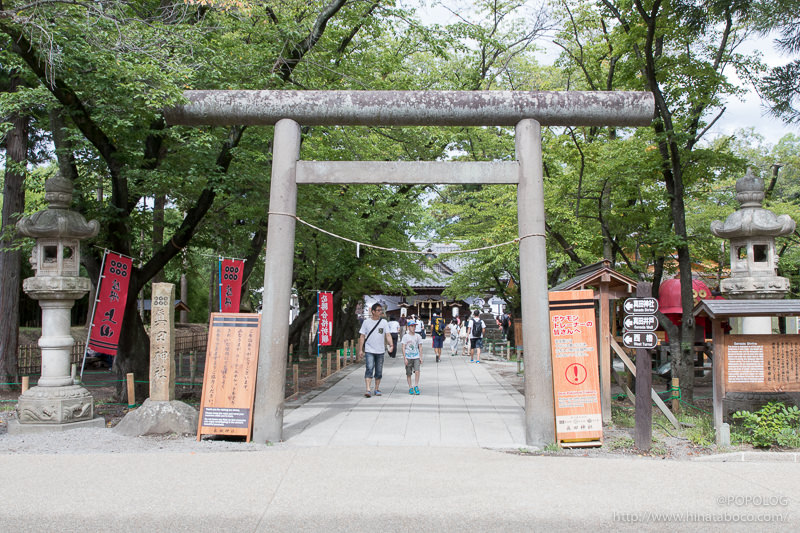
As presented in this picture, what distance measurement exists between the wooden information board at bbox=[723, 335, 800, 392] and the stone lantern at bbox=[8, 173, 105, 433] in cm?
893

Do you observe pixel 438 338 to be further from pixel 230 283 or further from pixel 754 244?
pixel 754 244

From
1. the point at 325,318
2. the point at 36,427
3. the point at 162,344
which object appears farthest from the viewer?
the point at 325,318

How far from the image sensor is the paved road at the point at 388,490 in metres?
4.39

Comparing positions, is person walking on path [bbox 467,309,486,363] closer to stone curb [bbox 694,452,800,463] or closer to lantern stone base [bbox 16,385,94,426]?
stone curb [bbox 694,452,800,463]

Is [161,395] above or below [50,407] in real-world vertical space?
above

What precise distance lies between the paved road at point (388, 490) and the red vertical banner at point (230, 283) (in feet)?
21.5

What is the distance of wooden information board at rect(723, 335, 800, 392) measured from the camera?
732cm

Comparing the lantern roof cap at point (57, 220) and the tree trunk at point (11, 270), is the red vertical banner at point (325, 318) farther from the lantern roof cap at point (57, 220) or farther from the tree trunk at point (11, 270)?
the lantern roof cap at point (57, 220)

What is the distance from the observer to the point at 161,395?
7906 millimetres

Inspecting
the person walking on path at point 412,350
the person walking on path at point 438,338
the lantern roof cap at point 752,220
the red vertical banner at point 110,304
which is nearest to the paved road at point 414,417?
the person walking on path at point 412,350

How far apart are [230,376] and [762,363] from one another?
702cm

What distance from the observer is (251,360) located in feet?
24.8

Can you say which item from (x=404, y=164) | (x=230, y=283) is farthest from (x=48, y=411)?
(x=404, y=164)

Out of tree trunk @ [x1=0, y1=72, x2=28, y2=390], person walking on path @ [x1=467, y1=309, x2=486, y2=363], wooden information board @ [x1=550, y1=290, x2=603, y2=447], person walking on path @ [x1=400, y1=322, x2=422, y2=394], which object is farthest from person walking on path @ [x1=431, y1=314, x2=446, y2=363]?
wooden information board @ [x1=550, y1=290, x2=603, y2=447]
